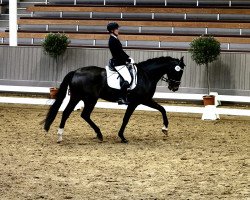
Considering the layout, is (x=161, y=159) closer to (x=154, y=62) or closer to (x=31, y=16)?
(x=154, y=62)

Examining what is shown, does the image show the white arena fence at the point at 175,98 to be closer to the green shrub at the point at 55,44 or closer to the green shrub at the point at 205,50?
the green shrub at the point at 205,50

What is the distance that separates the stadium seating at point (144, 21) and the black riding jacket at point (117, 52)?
7.82 meters

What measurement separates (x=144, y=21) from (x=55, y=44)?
11.7ft

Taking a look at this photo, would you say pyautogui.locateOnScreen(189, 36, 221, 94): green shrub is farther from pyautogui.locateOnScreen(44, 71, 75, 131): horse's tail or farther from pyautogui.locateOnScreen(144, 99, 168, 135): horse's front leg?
pyautogui.locateOnScreen(44, 71, 75, 131): horse's tail

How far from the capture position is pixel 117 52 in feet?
29.6

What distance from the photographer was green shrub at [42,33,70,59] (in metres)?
15.2

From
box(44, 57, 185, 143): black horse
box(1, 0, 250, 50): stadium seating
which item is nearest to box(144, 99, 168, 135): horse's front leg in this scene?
box(44, 57, 185, 143): black horse

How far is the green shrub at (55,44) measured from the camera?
15242mm

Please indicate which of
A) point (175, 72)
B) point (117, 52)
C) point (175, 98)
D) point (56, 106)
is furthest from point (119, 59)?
point (175, 98)

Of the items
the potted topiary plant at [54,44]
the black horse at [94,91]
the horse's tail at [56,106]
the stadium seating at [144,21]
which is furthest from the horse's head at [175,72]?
the stadium seating at [144,21]

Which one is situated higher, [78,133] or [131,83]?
[131,83]

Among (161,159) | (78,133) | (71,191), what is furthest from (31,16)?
(71,191)

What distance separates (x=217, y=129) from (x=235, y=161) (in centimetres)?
323

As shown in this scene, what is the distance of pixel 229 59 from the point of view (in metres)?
14.8
